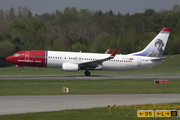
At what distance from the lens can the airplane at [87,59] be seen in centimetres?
4953

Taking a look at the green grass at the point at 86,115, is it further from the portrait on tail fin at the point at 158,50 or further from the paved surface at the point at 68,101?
the portrait on tail fin at the point at 158,50

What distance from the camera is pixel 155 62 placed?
52562 mm

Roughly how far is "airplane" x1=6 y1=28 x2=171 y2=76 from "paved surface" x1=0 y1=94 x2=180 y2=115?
20.9m

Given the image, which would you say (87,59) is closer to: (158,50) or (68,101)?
(158,50)

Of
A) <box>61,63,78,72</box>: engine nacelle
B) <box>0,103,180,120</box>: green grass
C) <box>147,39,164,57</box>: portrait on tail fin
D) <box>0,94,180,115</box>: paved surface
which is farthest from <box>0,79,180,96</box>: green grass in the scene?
<box>147,39,164,57</box>: portrait on tail fin

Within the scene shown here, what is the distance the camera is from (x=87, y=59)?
50812 millimetres

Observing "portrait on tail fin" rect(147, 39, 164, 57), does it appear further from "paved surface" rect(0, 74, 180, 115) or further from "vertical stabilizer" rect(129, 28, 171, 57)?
"paved surface" rect(0, 74, 180, 115)

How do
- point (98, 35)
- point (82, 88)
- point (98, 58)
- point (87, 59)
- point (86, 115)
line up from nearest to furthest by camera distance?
point (86, 115) → point (82, 88) → point (87, 59) → point (98, 58) → point (98, 35)

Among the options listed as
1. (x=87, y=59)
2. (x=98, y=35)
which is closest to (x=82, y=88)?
(x=87, y=59)

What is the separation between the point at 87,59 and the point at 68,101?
25.6 metres

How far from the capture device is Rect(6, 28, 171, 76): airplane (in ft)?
163

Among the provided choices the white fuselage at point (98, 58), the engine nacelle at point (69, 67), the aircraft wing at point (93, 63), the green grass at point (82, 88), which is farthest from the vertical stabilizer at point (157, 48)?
the green grass at point (82, 88)

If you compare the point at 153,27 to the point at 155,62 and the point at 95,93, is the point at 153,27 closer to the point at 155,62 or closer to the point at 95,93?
the point at 155,62

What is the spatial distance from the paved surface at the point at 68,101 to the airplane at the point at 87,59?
2094 cm
